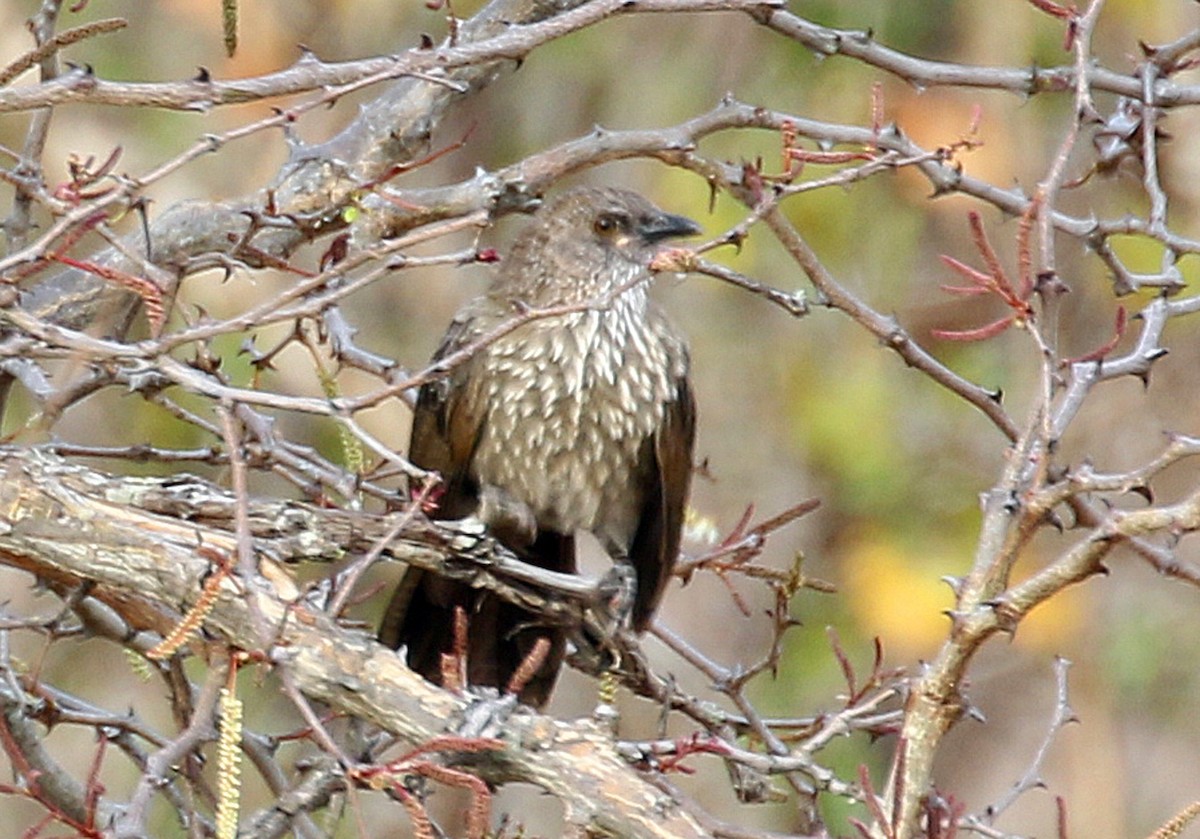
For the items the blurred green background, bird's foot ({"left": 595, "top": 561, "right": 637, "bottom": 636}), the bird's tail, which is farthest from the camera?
the blurred green background

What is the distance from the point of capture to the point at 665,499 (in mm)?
4793

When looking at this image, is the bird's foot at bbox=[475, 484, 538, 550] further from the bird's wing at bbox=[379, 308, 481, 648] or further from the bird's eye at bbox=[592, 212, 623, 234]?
the bird's eye at bbox=[592, 212, 623, 234]

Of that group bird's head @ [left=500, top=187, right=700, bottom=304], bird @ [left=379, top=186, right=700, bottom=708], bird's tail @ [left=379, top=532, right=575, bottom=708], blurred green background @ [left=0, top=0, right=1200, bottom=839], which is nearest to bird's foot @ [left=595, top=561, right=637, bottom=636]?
bird @ [left=379, top=186, right=700, bottom=708]

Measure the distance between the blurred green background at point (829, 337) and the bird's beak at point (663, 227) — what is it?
6.05 feet

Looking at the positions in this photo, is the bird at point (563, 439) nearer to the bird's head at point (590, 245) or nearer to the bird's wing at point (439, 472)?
the bird's wing at point (439, 472)

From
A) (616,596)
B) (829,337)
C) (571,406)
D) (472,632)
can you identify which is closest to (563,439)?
(571,406)

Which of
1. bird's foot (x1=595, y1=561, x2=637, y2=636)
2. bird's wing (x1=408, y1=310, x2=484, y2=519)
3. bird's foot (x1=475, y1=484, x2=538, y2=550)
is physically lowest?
bird's foot (x1=595, y1=561, x2=637, y2=636)

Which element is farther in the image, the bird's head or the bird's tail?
the bird's head

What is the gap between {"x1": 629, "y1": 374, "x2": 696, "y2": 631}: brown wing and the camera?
4.74m

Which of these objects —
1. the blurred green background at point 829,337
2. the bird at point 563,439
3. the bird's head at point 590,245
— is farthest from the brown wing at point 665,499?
the blurred green background at point 829,337

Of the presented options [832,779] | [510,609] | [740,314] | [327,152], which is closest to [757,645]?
[740,314]

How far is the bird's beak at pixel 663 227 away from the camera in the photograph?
5.09 metres

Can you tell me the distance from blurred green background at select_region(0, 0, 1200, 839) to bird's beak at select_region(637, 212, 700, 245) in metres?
1.85

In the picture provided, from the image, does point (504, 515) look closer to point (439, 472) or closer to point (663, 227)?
point (439, 472)
